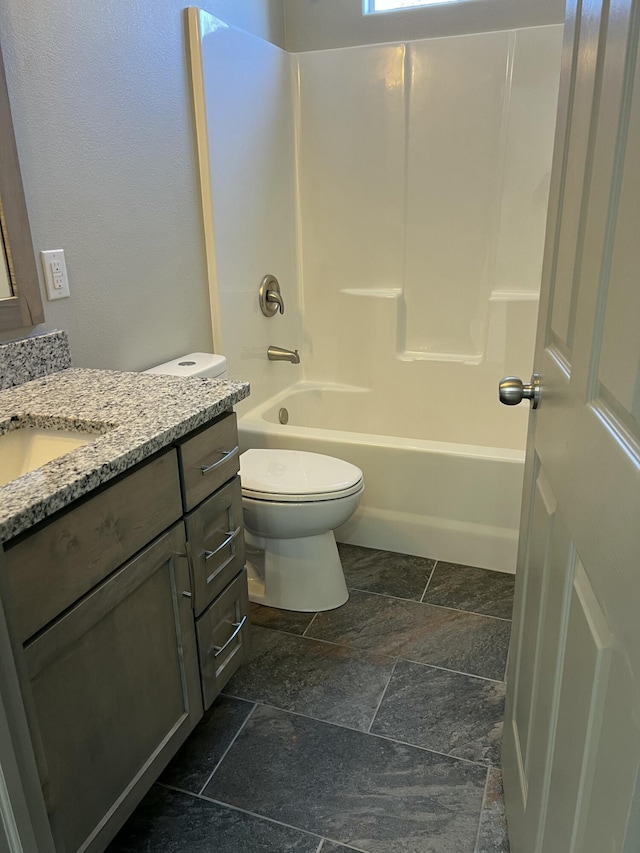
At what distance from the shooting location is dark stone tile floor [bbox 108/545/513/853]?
1.35 metres

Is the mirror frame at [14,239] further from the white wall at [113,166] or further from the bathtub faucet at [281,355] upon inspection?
the bathtub faucet at [281,355]

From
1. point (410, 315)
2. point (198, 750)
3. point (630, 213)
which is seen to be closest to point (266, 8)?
point (410, 315)

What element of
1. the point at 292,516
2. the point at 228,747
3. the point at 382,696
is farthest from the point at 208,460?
the point at 382,696

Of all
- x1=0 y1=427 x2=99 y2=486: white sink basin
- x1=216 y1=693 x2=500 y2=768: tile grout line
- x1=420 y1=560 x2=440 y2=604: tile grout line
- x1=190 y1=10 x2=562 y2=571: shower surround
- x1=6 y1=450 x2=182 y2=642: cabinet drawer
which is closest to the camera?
x1=6 y1=450 x2=182 y2=642: cabinet drawer

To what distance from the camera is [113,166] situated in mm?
1764

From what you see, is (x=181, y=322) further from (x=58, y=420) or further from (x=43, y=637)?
(x=43, y=637)

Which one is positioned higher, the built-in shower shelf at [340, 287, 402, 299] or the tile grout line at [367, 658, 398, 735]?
the built-in shower shelf at [340, 287, 402, 299]

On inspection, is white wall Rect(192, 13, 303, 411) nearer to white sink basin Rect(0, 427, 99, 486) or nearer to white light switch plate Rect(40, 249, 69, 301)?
white light switch plate Rect(40, 249, 69, 301)

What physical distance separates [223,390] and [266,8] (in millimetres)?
1968

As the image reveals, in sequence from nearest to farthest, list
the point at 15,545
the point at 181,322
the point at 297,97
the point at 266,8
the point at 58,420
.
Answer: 1. the point at 15,545
2. the point at 58,420
3. the point at 181,322
4. the point at 266,8
5. the point at 297,97

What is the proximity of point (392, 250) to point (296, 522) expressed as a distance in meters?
1.44

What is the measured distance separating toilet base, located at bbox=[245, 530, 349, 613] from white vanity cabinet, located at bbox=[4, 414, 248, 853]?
0.51 m

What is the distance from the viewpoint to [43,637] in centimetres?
97

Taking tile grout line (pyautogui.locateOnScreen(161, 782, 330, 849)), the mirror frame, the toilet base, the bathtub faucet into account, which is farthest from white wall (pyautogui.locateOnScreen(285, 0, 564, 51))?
tile grout line (pyautogui.locateOnScreen(161, 782, 330, 849))
